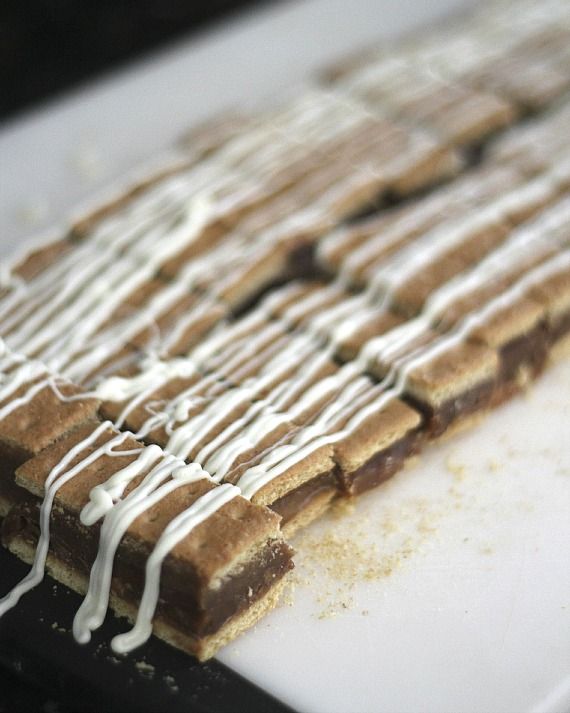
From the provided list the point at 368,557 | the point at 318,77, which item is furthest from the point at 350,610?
the point at 318,77

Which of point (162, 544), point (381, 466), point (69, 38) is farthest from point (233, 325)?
point (69, 38)

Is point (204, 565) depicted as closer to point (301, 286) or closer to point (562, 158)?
point (301, 286)

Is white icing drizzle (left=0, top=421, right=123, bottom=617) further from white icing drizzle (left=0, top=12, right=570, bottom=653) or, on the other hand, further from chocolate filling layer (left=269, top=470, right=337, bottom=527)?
chocolate filling layer (left=269, top=470, right=337, bottom=527)

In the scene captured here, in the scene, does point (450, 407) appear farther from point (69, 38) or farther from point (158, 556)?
point (69, 38)

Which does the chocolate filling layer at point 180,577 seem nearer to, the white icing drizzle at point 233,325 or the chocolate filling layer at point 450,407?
the white icing drizzle at point 233,325

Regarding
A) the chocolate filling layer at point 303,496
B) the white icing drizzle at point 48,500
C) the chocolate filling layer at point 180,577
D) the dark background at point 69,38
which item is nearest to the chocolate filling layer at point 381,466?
the chocolate filling layer at point 303,496

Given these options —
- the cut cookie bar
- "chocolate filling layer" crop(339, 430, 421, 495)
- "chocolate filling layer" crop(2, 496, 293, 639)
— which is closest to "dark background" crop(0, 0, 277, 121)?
"chocolate filling layer" crop(339, 430, 421, 495)

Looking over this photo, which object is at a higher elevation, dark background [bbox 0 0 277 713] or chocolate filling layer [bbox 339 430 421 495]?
dark background [bbox 0 0 277 713]
